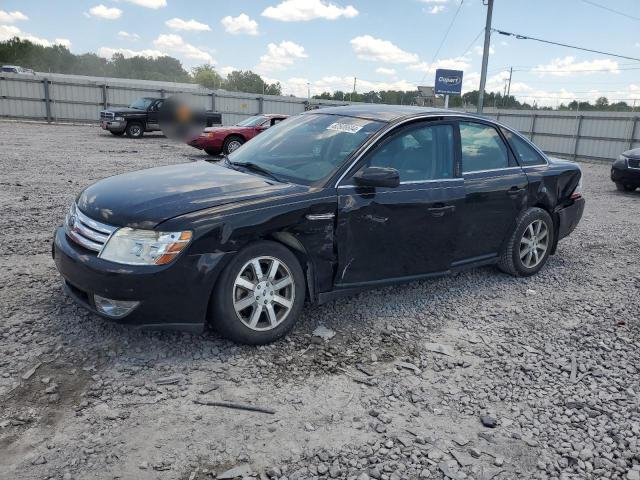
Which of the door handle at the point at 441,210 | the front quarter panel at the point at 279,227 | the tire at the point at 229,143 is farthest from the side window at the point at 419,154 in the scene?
the tire at the point at 229,143

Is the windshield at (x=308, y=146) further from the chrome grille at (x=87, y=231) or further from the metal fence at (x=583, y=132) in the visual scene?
the metal fence at (x=583, y=132)

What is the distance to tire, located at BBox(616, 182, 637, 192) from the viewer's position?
12107mm

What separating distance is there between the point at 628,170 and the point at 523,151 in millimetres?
8352

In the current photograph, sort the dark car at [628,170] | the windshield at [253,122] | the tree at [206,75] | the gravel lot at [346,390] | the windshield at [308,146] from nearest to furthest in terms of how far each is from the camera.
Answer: the gravel lot at [346,390] → the windshield at [308,146] → the dark car at [628,170] → the windshield at [253,122] → the tree at [206,75]

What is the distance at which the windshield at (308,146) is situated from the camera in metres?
3.90

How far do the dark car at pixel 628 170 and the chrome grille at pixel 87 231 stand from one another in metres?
12.1

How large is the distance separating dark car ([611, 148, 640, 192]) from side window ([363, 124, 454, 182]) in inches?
373

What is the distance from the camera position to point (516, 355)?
366cm

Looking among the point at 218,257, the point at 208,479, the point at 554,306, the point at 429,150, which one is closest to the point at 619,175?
the point at 554,306

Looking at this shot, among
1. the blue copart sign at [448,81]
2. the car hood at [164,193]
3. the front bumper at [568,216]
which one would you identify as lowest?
the front bumper at [568,216]

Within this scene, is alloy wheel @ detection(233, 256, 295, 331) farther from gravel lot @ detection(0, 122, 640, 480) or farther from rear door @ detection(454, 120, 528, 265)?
rear door @ detection(454, 120, 528, 265)

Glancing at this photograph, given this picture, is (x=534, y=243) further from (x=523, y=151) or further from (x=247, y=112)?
(x=247, y=112)

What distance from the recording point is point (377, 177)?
12.0ft

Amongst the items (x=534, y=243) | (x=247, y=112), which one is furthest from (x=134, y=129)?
(x=534, y=243)
